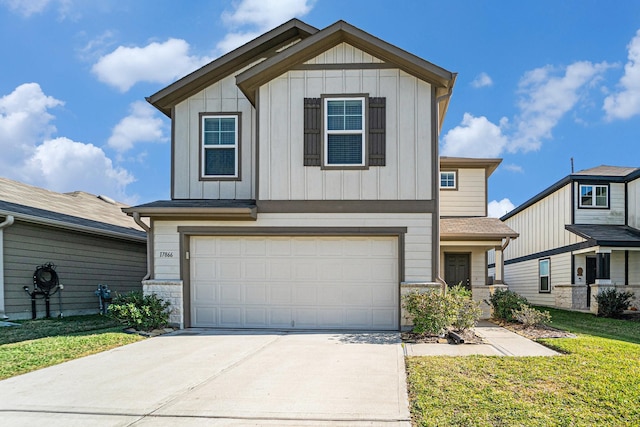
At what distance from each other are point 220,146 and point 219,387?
22.9 ft

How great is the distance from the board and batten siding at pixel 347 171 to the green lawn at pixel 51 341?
4.18 meters

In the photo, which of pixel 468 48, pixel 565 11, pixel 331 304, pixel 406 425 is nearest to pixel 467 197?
pixel 468 48

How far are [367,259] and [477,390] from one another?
5277mm

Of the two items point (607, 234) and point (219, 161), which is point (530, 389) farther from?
point (607, 234)

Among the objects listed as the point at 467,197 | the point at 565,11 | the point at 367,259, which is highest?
the point at 565,11

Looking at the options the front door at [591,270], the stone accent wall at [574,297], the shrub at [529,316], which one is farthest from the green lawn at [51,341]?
the front door at [591,270]

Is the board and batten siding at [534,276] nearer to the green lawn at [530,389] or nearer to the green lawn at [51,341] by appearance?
the green lawn at [530,389]

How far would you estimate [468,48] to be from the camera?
597 inches

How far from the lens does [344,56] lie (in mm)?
11086

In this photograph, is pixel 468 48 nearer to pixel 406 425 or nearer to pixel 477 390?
pixel 477 390

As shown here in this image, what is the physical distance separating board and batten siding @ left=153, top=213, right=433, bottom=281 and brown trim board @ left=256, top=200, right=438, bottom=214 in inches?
4.2

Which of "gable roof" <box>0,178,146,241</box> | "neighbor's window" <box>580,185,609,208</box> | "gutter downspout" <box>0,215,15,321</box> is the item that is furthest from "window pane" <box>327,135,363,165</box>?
"neighbor's window" <box>580,185,609,208</box>

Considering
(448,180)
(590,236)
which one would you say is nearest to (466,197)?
(448,180)

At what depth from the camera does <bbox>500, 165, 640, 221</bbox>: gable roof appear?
1820cm
